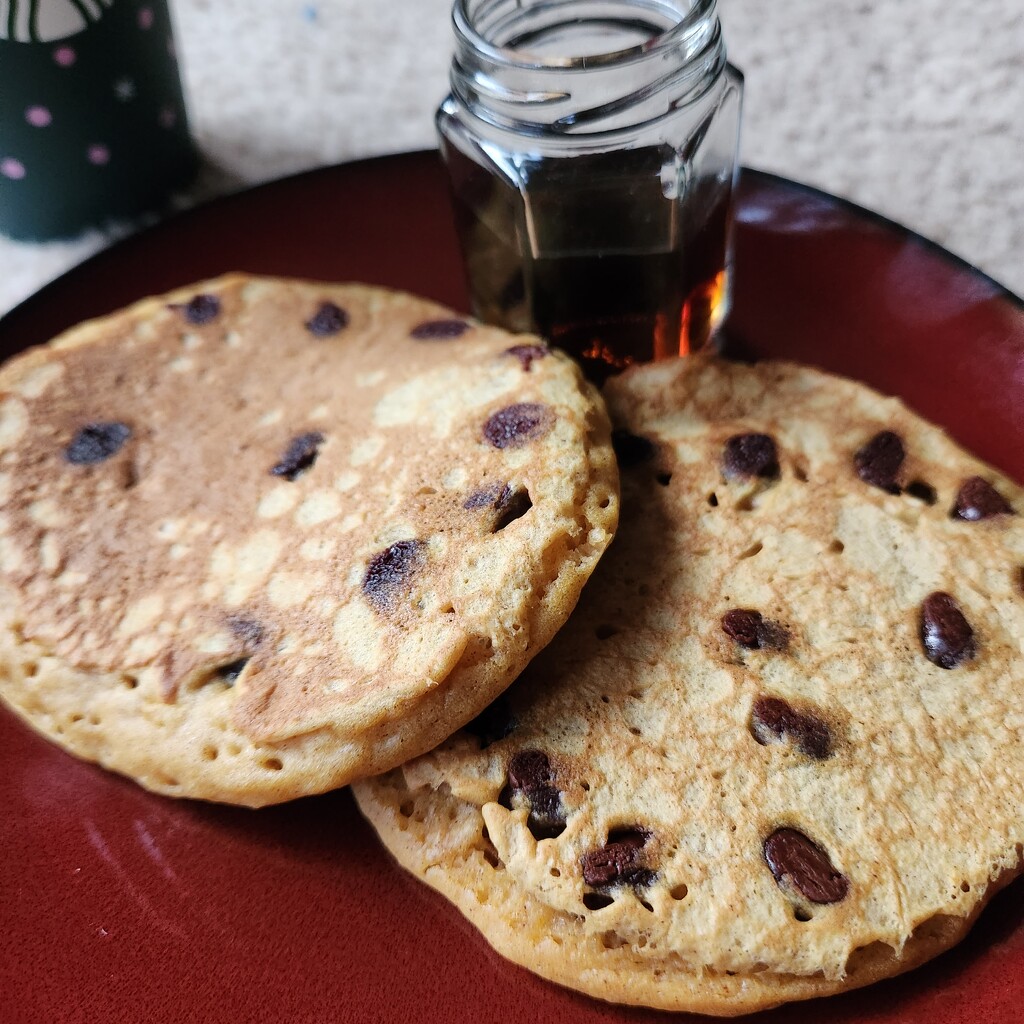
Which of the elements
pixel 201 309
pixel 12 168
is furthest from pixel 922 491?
pixel 12 168

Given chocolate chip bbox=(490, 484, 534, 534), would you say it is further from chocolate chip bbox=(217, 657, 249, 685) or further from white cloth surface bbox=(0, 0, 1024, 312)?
white cloth surface bbox=(0, 0, 1024, 312)

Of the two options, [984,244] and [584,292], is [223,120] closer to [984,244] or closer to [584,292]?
[584,292]

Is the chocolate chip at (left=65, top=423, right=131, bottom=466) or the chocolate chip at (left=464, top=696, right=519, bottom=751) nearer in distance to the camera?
the chocolate chip at (left=464, top=696, right=519, bottom=751)

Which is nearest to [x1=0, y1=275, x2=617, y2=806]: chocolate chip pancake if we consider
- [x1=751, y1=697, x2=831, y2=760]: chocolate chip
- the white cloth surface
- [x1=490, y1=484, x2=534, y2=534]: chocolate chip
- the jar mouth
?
[x1=490, y1=484, x2=534, y2=534]: chocolate chip

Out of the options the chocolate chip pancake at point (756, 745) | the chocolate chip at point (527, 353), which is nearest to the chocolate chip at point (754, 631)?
the chocolate chip pancake at point (756, 745)

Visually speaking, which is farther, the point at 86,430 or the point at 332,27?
the point at 332,27

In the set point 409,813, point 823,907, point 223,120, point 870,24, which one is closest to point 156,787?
point 409,813
